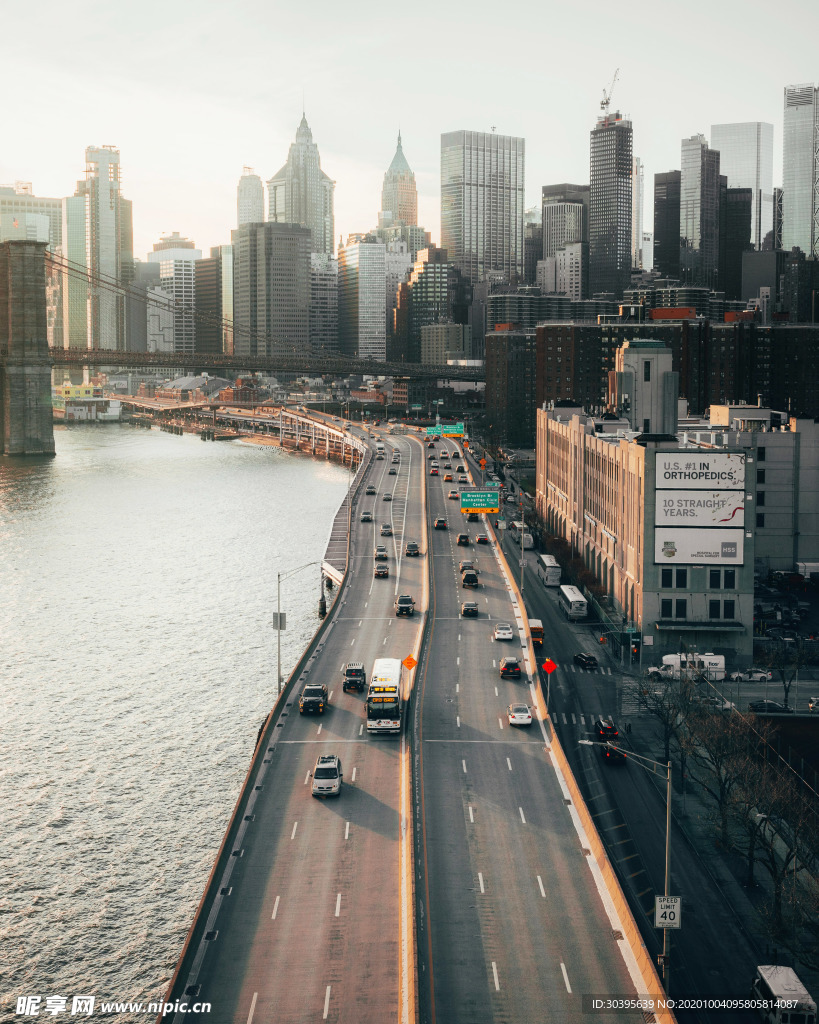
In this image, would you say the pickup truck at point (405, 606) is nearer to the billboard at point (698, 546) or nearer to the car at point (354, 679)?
the car at point (354, 679)

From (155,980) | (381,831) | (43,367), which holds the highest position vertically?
(43,367)

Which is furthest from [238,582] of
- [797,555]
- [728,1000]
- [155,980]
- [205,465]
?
[205,465]

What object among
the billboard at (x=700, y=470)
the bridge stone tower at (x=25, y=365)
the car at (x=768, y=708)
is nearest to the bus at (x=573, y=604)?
the billboard at (x=700, y=470)

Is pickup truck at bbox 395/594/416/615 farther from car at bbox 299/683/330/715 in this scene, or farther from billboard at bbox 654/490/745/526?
car at bbox 299/683/330/715

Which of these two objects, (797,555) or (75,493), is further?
(75,493)

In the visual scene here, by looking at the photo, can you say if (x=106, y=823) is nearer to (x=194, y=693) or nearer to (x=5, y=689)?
(x=194, y=693)

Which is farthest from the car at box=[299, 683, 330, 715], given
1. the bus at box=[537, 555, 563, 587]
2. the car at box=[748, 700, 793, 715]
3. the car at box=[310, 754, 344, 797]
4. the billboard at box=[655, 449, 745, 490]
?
the bus at box=[537, 555, 563, 587]
